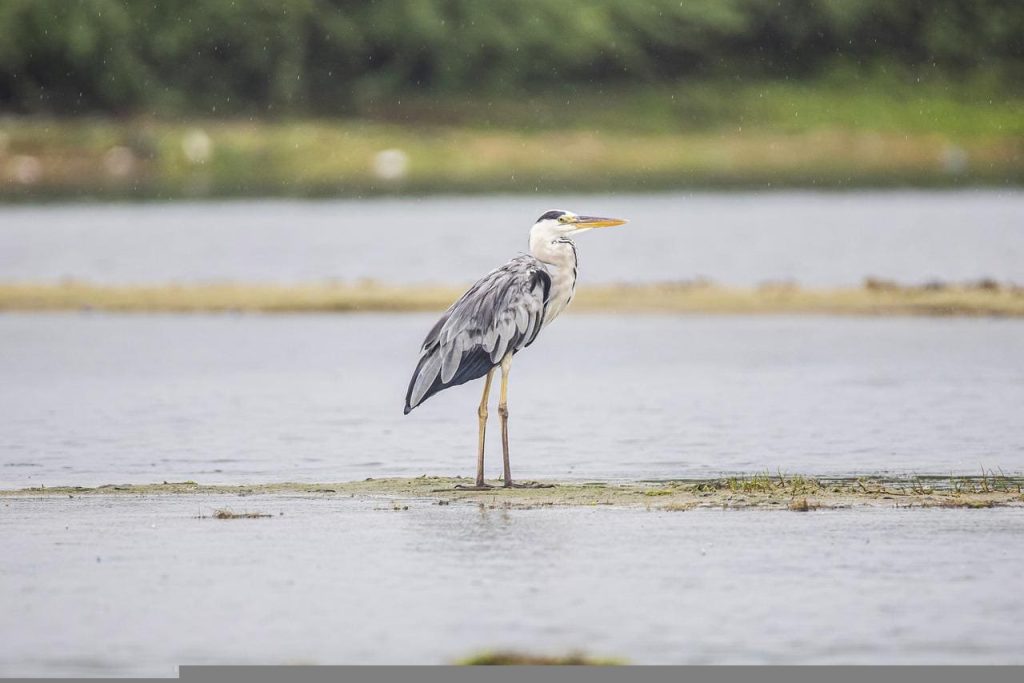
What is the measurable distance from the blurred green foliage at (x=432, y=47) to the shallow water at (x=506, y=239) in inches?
1353

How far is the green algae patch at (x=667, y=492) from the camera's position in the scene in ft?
34.9

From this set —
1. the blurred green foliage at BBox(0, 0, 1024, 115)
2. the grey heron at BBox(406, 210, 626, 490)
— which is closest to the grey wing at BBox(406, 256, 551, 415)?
the grey heron at BBox(406, 210, 626, 490)

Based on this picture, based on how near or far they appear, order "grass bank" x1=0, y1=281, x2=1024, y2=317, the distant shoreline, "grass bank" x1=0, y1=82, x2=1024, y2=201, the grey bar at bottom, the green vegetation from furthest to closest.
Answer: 1. the green vegetation
2. "grass bank" x1=0, y1=82, x2=1024, y2=201
3. the distant shoreline
4. "grass bank" x1=0, y1=281, x2=1024, y2=317
5. the grey bar at bottom

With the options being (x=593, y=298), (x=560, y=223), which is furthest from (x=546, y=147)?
(x=560, y=223)

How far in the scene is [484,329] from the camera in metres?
11.3

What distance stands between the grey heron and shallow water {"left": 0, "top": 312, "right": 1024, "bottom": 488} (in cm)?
104

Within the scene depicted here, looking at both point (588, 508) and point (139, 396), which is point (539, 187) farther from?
point (588, 508)

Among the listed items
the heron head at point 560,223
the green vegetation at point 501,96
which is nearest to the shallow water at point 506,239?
the green vegetation at point 501,96

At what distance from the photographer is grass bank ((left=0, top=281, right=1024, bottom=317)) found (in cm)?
2183

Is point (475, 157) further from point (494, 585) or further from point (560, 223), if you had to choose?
point (494, 585)

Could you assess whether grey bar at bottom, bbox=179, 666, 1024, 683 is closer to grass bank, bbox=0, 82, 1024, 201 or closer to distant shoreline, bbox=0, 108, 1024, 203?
distant shoreline, bbox=0, 108, 1024, 203

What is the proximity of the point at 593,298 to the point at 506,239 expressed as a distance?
39.9 feet

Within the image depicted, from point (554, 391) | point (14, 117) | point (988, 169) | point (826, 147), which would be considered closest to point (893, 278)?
point (554, 391)

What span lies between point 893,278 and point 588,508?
16.4m
